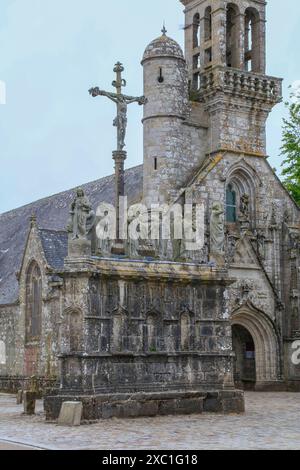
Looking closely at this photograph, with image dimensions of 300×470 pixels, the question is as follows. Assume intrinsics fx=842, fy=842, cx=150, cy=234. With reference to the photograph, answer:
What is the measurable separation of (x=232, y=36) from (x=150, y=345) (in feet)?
59.8

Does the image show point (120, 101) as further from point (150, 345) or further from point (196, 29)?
point (196, 29)

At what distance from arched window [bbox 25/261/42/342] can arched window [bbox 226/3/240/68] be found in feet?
37.0

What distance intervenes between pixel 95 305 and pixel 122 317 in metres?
0.78

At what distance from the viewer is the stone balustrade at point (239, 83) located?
31.8 metres

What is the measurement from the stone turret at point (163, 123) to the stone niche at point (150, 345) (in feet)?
36.8

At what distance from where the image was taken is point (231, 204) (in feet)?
105

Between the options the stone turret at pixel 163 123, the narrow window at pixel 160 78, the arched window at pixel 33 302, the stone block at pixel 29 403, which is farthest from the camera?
the narrow window at pixel 160 78

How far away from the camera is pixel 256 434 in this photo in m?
14.7

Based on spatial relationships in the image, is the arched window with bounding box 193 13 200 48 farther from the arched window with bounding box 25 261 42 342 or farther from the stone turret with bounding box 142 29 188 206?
the arched window with bounding box 25 261 42 342

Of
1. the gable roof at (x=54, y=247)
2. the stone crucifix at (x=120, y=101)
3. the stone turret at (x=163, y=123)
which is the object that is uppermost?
the stone turret at (x=163, y=123)

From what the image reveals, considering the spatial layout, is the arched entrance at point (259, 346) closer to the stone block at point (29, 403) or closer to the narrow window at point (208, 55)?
the narrow window at point (208, 55)

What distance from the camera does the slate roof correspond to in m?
30.2

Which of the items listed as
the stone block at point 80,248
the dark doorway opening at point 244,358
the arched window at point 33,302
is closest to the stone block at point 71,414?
the stone block at point 80,248
